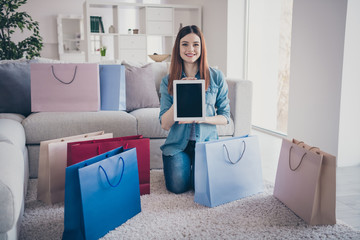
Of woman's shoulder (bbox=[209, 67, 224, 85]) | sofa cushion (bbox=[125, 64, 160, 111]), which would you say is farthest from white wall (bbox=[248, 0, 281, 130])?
woman's shoulder (bbox=[209, 67, 224, 85])

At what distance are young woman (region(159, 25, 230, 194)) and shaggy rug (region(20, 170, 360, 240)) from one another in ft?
0.46

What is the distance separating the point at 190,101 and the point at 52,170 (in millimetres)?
782

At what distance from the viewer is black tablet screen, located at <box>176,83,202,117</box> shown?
5.84 feet

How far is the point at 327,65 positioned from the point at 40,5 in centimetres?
724

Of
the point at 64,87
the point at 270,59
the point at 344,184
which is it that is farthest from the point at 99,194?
the point at 270,59

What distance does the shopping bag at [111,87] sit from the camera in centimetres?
258

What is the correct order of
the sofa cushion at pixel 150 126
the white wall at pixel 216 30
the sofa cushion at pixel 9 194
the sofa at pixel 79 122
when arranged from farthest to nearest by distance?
the white wall at pixel 216 30
the sofa cushion at pixel 150 126
the sofa at pixel 79 122
the sofa cushion at pixel 9 194

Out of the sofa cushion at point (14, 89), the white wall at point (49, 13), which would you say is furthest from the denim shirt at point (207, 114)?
the white wall at point (49, 13)

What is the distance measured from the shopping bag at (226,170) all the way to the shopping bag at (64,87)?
1.06 m

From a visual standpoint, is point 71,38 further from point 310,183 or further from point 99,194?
point 310,183

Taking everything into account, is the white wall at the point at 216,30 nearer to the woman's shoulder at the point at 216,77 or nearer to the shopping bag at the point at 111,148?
the woman's shoulder at the point at 216,77

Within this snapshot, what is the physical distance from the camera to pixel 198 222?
1.62 metres

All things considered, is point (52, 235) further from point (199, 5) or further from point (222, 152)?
point (199, 5)

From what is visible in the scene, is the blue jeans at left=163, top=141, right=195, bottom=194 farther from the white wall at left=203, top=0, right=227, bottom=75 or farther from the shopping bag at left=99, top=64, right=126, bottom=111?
the white wall at left=203, top=0, right=227, bottom=75
